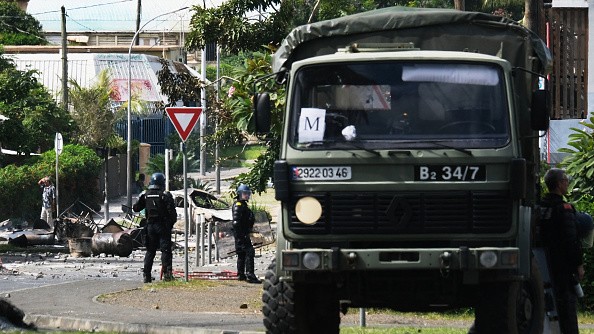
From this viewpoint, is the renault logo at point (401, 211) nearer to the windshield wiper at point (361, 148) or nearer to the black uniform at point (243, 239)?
the windshield wiper at point (361, 148)

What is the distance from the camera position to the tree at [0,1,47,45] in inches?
3494

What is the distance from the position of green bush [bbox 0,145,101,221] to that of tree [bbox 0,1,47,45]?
38.8 metres

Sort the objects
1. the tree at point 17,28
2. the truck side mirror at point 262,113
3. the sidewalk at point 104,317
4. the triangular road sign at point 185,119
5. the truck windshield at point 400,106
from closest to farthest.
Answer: the truck windshield at point 400,106
the truck side mirror at point 262,113
the sidewalk at point 104,317
the triangular road sign at point 185,119
the tree at point 17,28

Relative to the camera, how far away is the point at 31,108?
52812mm

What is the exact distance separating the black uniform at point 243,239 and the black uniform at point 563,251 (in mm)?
11200

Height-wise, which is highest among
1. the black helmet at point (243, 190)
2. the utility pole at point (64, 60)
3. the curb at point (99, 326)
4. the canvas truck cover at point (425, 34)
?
the utility pole at point (64, 60)

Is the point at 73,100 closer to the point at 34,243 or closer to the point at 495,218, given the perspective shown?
the point at 34,243

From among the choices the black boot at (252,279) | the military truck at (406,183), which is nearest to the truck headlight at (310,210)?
the military truck at (406,183)

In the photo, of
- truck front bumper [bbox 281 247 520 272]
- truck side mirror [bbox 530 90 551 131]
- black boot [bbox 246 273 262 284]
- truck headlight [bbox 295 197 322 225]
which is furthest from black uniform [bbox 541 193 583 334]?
black boot [bbox 246 273 262 284]

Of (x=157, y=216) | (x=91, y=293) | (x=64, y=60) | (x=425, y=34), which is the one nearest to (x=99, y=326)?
(x=425, y=34)

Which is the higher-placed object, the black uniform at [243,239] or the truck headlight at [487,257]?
the truck headlight at [487,257]

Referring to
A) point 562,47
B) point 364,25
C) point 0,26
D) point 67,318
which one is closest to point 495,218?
point 364,25

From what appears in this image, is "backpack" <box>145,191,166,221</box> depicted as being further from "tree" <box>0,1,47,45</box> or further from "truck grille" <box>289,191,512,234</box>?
"tree" <box>0,1,47,45</box>

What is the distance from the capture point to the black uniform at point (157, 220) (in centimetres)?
2156
